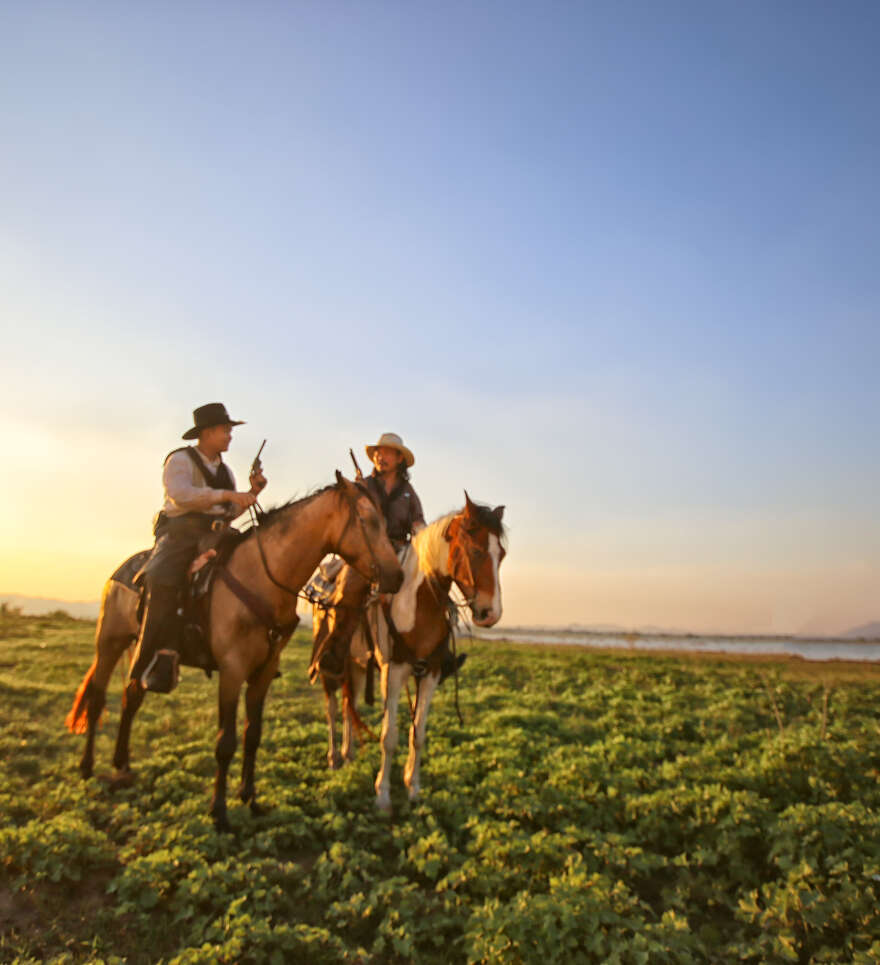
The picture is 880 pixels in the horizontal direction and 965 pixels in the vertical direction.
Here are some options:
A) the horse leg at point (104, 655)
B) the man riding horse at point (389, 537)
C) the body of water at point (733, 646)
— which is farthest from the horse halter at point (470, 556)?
the body of water at point (733, 646)

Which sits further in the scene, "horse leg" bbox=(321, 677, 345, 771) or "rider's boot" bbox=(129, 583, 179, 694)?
"horse leg" bbox=(321, 677, 345, 771)

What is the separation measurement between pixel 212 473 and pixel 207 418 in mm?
685

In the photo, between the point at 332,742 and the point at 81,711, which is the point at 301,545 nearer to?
the point at 332,742

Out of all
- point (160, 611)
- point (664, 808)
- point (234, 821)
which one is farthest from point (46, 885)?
point (664, 808)

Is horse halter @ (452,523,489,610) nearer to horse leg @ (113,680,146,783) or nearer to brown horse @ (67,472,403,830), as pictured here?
brown horse @ (67,472,403,830)

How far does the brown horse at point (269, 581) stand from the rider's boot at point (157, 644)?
17.5 inches

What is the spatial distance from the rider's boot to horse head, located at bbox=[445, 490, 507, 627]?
3273mm

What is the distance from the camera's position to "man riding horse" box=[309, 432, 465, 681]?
26.2 feet

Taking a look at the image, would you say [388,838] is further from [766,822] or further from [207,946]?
[766,822]

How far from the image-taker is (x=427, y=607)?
7711mm

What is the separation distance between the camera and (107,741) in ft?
33.1

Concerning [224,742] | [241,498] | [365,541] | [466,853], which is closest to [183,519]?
[241,498]

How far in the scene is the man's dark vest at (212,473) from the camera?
7121mm

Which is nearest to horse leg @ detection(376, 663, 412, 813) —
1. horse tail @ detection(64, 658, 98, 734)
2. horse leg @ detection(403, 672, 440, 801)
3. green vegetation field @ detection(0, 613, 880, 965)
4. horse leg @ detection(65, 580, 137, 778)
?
horse leg @ detection(403, 672, 440, 801)
